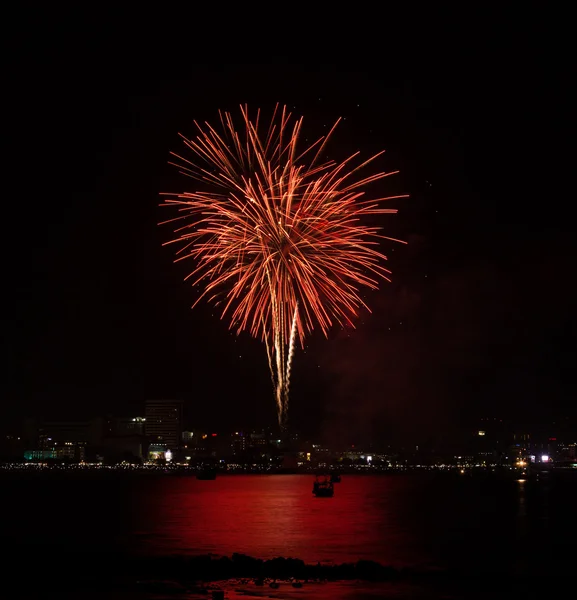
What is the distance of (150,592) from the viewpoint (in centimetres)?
2822

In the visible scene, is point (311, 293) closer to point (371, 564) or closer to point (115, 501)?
point (371, 564)

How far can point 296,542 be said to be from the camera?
44.6m

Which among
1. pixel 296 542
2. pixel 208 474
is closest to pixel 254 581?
pixel 296 542

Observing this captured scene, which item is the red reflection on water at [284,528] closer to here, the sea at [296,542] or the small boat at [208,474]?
the sea at [296,542]

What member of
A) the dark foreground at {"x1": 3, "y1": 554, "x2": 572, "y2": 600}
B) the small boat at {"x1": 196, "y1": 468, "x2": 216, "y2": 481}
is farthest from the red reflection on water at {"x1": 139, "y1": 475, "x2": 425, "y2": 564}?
the small boat at {"x1": 196, "y1": 468, "x2": 216, "y2": 481}

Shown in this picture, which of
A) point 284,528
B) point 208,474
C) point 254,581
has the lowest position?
point 208,474

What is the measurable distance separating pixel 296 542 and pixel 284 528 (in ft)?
24.2

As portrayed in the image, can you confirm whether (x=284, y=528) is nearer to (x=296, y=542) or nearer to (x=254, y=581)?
(x=296, y=542)

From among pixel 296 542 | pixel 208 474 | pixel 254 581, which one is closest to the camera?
pixel 254 581

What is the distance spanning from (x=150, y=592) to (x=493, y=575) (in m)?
12.2

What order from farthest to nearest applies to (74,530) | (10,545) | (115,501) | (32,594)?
(115,501) < (74,530) < (10,545) < (32,594)

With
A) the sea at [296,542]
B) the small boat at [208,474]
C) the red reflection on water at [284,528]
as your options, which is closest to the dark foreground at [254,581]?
the sea at [296,542]

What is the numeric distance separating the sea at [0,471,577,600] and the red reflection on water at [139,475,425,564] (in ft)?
0.23

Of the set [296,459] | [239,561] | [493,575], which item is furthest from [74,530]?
[296,459]
